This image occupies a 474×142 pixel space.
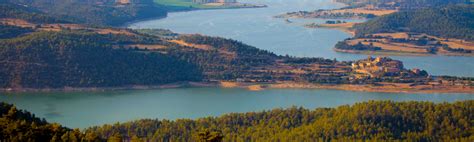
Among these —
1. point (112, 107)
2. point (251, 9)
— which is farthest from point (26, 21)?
point (251, 9)

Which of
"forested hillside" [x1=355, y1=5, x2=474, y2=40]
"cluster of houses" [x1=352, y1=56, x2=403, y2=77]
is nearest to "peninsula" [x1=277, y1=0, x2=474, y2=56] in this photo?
"forested hillside" [x1=355, y1=5, x2=474, y2=40]

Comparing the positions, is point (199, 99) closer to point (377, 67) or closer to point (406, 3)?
point (377, 67)

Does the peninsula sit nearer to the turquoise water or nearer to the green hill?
the green hill

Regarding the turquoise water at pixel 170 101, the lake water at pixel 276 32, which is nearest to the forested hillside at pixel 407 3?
the lake water at pixel 276 32

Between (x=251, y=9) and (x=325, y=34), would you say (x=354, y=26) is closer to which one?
(x=325, y=34)

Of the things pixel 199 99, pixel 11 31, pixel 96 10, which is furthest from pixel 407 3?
pixel 199 99

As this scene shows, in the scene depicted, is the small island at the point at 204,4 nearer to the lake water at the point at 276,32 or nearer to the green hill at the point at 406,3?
the lake water at the point at 276,32
